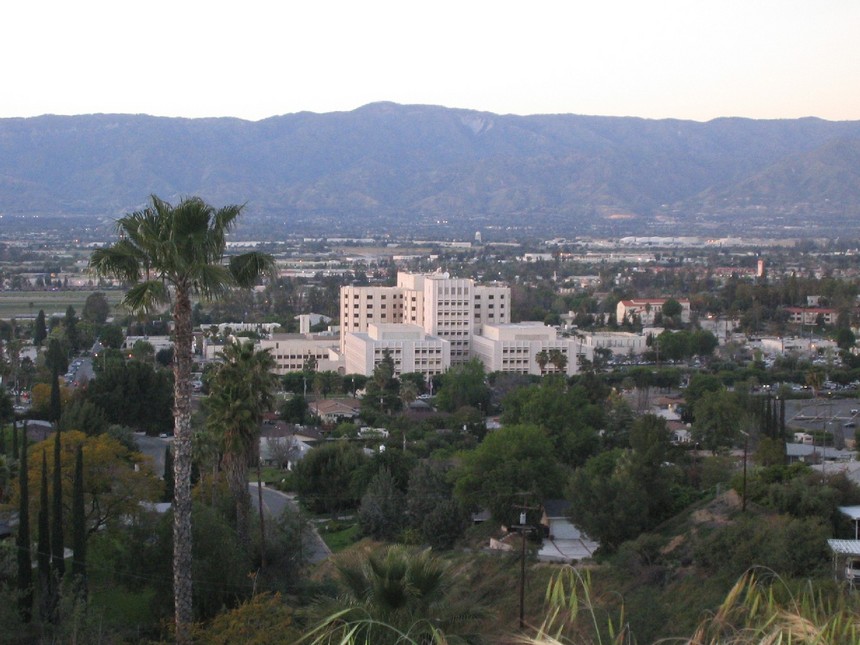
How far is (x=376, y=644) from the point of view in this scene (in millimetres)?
12711

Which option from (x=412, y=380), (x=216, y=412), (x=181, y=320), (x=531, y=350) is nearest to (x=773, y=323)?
(x=531, y=350)

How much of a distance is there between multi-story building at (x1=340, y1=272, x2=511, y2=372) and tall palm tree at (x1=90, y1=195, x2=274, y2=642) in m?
49.4

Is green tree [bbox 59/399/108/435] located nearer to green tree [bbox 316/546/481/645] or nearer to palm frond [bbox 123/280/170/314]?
palm frond [bbox 123/280/170/314]

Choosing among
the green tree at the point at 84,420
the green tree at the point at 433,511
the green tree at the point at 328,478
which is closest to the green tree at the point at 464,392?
the green tree at the point at 84,420

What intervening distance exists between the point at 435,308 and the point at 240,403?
148 feet

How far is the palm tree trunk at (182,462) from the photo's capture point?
Answer: 53.5 ft

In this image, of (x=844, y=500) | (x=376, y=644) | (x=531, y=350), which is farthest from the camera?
(x=531, y=350)

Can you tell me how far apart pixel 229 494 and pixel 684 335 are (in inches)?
1838

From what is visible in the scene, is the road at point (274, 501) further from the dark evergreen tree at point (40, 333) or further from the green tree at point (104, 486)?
the dark evergreen tree at point (40, 333)

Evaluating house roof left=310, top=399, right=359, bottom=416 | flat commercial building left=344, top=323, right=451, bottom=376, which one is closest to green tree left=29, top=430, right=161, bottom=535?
house roof left=310, top=399, right=359, bottom=416

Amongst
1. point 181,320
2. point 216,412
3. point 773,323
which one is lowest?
point 773,323

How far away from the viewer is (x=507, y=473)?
30.6 metres

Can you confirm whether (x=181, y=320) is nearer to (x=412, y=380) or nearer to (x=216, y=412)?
(x=216, y=412)

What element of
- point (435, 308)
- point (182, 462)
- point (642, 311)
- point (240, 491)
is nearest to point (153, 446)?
point (240, 491)
